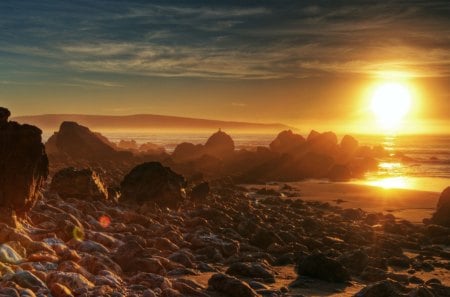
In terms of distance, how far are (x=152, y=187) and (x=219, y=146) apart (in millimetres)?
38341

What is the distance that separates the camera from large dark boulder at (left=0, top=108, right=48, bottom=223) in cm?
1197

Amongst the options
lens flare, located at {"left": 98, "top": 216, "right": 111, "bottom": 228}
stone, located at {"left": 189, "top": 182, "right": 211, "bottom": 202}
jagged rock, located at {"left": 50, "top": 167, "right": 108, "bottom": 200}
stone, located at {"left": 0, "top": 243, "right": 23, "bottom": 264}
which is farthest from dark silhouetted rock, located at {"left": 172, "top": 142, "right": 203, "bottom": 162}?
stone, located at {"left": 0, "top": 243, "right": 23, "bottom": 264}

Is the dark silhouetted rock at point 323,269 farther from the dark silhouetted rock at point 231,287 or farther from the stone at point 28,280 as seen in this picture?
the stone at point 28,280

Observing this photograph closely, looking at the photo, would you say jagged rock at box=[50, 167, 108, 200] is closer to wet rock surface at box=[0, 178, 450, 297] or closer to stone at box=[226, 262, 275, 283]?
wet rock surface at box=[0, 178, 450, 297]

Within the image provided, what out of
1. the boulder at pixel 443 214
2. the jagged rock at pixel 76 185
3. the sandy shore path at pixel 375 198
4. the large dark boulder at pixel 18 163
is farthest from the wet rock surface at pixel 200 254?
the sandy shore path at pixel 375 198

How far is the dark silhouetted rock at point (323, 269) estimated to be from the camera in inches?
488

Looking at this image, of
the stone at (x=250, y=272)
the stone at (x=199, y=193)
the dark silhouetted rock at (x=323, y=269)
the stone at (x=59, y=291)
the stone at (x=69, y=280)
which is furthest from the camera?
the stone at (x=199, y=193)

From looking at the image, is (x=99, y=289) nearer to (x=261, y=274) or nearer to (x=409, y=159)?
(x=261, y=274)

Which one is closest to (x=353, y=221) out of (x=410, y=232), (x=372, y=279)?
(x=410, y=232)

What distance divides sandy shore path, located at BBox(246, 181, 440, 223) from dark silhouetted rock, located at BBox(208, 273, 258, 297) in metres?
15.7

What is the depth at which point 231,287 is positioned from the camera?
33.1 feet

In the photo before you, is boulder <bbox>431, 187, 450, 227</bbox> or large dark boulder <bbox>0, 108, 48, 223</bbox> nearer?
large dark boulder <bbox>0, 108, 48, 223</bbox>

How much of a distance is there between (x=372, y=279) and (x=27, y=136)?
904 cm

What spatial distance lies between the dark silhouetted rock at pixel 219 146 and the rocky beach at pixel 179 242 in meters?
31.0
